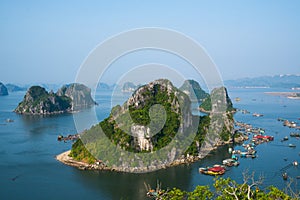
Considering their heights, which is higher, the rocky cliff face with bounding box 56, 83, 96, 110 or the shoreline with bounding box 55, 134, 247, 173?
the rocky cliff face with bounding box 56, 83, 96, 110

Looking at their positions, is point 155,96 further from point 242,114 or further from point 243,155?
point 242,114

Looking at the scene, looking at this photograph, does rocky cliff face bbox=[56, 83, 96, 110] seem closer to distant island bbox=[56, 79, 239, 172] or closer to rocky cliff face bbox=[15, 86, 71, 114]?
rocky cliff face bbox=[15, 86, 71, 114]

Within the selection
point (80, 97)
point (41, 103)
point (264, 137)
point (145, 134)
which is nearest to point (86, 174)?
point (145, 134)

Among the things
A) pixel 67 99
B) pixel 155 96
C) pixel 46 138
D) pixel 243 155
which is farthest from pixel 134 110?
pixel 67 99

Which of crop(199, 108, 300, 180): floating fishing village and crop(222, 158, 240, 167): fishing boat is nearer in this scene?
crop(199, 108, 300, 180): floating fishing village

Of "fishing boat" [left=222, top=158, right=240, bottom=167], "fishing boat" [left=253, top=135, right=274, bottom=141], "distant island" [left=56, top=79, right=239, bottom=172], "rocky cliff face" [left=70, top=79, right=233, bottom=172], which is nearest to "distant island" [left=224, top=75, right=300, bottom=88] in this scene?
"fishing boat" [left=253, top=135, right=274, bottom=141]

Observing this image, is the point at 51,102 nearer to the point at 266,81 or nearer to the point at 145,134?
the point at 145,134
